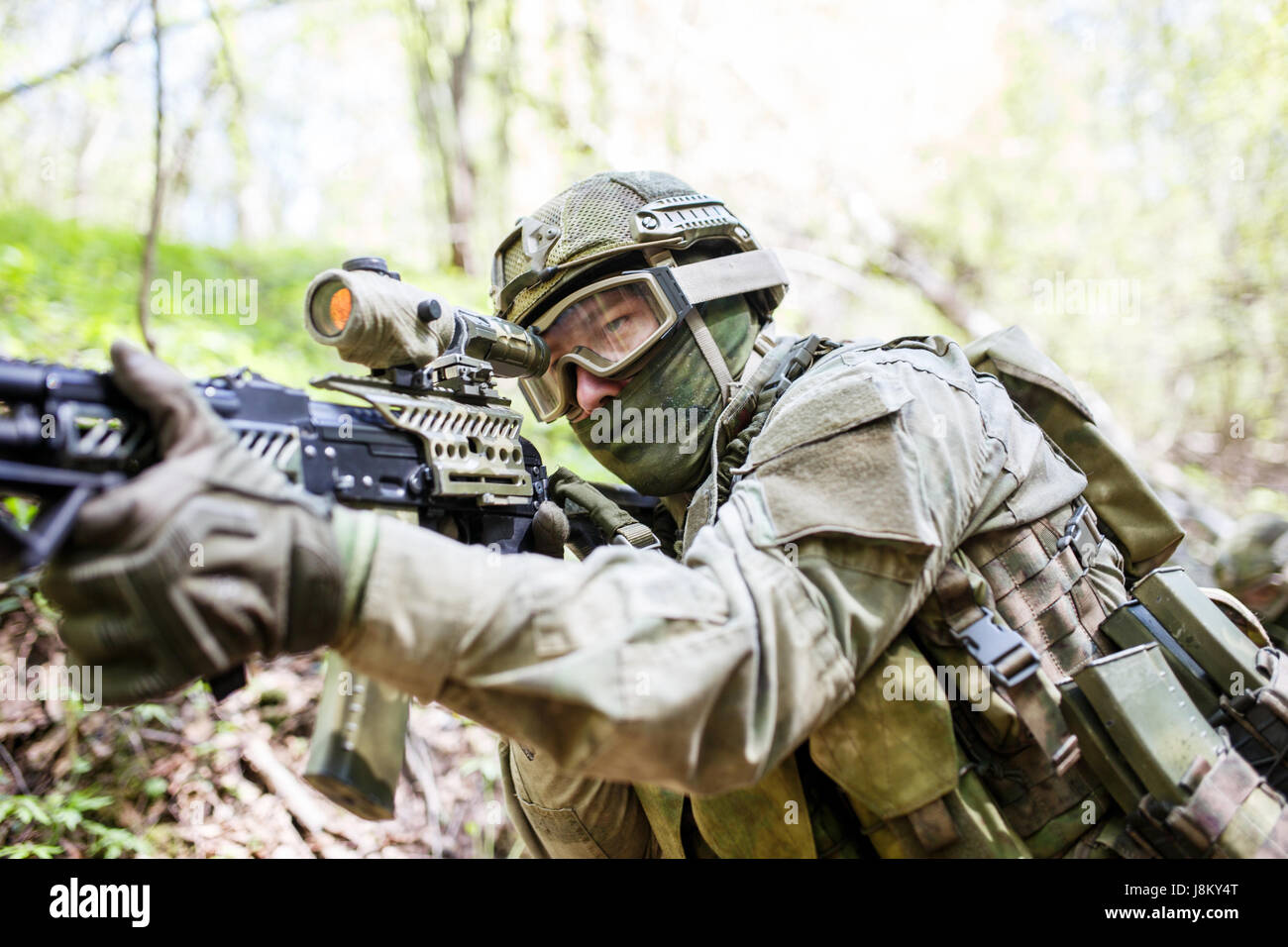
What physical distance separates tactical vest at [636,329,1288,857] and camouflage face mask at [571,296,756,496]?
0.41m

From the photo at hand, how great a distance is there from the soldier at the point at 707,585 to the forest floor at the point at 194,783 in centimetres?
116

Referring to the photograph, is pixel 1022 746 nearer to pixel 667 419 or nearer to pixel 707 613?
pixel 707 613

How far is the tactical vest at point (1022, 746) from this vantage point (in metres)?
2.09

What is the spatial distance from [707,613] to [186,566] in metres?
0.94

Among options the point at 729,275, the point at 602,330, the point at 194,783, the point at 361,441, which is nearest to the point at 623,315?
the point at 602,330

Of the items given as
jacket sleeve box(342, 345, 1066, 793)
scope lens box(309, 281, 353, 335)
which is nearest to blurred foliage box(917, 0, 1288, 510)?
jacket sleeve box(342, 345, 1066, 793)

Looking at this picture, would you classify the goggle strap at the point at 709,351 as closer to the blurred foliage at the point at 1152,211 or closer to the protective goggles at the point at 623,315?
the protective goggles at the point at 623,315

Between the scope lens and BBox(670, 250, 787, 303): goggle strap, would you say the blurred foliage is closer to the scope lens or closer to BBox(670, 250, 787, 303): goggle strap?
BBox(670, 250, 787, 303): goggle strap

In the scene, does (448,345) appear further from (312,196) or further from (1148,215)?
(312,196)

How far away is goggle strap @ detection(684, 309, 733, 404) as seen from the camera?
9.68ft

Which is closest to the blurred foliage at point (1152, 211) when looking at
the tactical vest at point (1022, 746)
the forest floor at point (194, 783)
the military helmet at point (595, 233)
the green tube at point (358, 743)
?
the tactical vest at point (1022, 746)

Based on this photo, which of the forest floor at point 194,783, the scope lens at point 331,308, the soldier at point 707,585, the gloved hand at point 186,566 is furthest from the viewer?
the forest floor at point 194,783

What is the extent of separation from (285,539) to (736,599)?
87 centimetres

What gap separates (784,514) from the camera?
1.99 m
